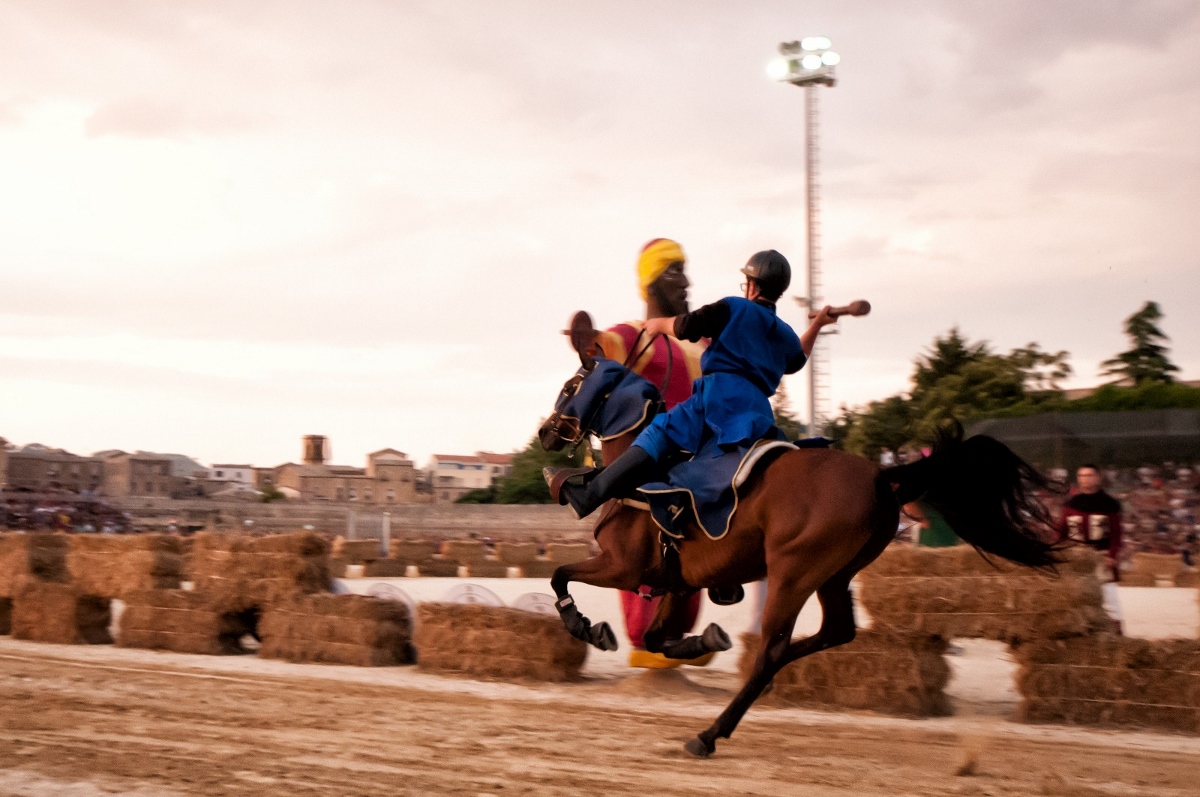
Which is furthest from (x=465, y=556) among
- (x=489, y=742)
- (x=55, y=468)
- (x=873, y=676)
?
(x=55, y=468)

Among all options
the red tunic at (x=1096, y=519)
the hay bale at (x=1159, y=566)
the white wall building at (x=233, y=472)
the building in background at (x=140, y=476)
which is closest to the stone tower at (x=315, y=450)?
the white wall building at (x=233, y=472)

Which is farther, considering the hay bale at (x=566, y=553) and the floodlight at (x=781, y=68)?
the hay bale at (x=566, y=553)

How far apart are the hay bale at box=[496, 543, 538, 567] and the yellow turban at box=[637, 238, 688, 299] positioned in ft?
72.8

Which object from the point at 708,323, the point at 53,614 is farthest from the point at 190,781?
the point at 53,614

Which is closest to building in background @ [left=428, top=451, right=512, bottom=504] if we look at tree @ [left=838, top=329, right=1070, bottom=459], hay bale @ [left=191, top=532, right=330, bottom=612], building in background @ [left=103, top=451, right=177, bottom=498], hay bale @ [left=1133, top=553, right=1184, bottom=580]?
building in background @ [left=103, top=451, right=177, bottom=498]

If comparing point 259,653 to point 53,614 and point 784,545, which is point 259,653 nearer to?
point 53,614

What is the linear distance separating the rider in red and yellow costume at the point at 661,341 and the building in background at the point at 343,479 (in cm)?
9799

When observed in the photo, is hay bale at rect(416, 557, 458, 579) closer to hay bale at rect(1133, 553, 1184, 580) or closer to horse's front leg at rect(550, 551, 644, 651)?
hay bale at rect(1133, 553, 1184, 580)

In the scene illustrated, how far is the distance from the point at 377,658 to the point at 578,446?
15.1ft

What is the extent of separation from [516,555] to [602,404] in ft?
79.9

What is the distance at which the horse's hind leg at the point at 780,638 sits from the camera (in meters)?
6.38

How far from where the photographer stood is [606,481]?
6.71 meters

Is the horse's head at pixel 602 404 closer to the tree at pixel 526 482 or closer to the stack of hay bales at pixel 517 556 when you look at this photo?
the stack of hay bales at pixel 517 556

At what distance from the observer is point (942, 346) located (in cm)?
5634
